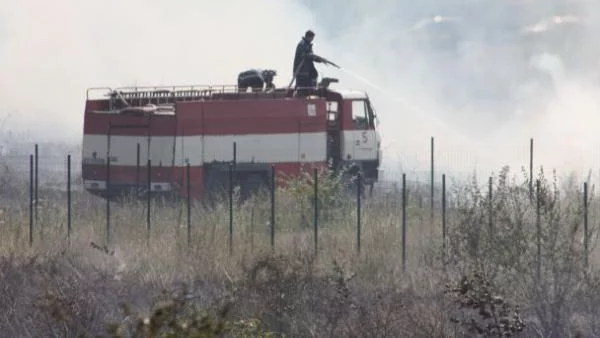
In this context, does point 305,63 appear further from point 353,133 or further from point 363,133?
point 363,133

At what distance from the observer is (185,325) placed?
5844 mm

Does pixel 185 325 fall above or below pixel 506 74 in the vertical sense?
below

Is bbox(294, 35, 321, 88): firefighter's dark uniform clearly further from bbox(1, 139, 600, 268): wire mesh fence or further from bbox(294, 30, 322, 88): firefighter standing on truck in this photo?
bbox(1, 139, 600, 268): wire mesh fence

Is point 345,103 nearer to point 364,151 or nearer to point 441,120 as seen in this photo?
point 364,151

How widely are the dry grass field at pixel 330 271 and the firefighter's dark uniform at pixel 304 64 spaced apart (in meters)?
8.57

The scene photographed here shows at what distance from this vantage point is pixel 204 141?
25312mm

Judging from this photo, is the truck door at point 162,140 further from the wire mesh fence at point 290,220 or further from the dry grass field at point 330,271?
→ the dry grass field at point 330,271

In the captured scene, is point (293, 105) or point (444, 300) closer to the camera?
point (444, 300)

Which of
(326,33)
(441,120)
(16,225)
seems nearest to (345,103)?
(16,225)

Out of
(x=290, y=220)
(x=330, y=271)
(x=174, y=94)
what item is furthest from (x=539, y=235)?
(x=174, y=94)

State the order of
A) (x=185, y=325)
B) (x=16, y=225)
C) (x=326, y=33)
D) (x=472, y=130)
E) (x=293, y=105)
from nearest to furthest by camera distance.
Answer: (x=185, y=325) < (x=16, y=225) < (x=293, y=105) < (x=472, y=130) < (x=326, y=33)

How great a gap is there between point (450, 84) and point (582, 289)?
35769 mm

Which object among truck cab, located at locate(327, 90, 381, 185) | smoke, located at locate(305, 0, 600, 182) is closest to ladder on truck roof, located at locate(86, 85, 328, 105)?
truck cab, located at locate(327, 90, 381, 185)

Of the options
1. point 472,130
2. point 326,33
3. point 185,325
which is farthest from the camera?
point 326,33
